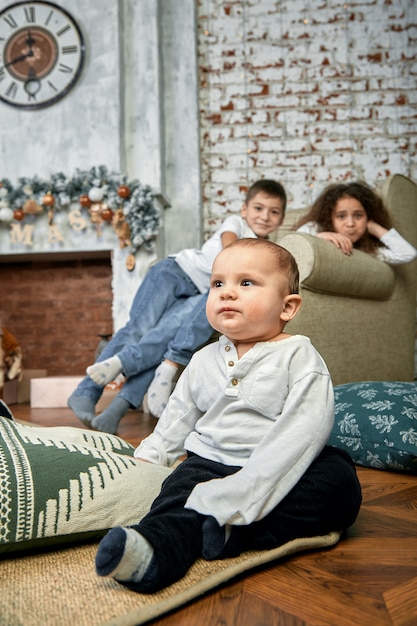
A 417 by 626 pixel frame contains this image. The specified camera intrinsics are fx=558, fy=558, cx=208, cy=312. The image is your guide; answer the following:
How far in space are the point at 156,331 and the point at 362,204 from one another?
1088mm

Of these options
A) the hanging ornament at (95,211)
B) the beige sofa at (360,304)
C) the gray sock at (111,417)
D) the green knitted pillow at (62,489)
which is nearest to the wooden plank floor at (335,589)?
the green knitted pillow at (62,489)

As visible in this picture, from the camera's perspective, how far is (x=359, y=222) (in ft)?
7.84

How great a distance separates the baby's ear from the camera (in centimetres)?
97

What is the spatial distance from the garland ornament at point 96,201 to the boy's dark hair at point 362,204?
3.79ft

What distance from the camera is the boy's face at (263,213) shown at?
2330 millimetres

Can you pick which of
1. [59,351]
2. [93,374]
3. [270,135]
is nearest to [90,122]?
[270,135]

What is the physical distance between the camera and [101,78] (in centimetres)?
357

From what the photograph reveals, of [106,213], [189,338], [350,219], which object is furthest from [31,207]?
[350,219]

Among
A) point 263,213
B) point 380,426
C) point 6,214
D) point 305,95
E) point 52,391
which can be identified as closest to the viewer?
point 380,426

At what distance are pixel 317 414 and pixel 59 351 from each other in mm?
3267

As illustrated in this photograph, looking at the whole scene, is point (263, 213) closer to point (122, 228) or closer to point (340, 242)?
point (340, 242)

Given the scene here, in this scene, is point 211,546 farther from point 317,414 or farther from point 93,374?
point 93,374

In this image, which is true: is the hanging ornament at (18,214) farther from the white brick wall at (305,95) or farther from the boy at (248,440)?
the boy at (248,440)

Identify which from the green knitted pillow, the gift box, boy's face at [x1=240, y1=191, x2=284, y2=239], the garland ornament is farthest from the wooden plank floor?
the garland ornament
